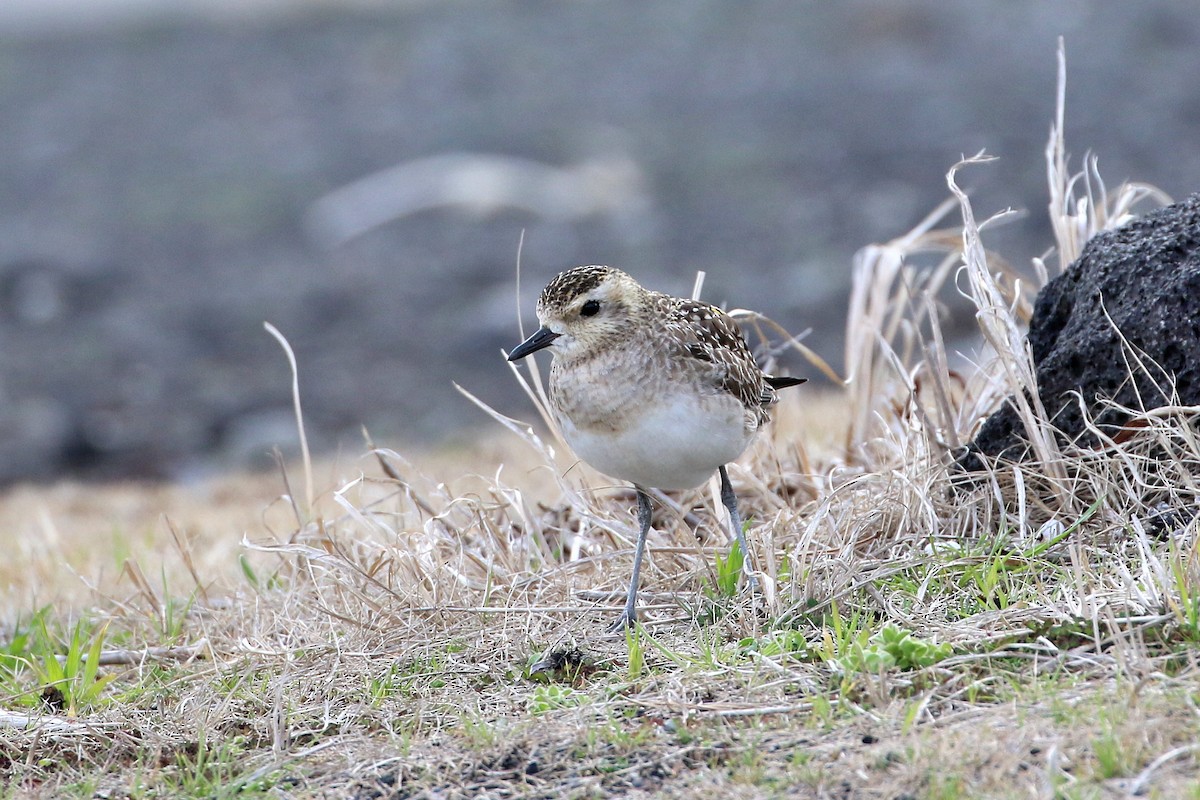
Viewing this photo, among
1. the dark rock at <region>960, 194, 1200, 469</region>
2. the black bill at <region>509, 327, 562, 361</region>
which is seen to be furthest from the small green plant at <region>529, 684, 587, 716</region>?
the dark rock at <region>960, 194, 1200, 469</region>

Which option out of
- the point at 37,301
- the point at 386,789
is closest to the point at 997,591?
the point at 386,789

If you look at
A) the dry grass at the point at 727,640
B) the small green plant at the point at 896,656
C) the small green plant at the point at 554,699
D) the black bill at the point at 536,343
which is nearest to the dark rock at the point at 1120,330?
the dry grass at the point at 727,640

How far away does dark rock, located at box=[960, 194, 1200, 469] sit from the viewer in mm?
4816

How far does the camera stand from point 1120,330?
16.2 feet

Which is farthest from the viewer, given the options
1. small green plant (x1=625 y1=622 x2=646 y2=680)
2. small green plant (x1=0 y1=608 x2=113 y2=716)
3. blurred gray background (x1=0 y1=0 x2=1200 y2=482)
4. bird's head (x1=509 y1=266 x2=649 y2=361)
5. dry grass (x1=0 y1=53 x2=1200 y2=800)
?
blurred gray background (x1=0 y1=0 x2=1200 y2=482)

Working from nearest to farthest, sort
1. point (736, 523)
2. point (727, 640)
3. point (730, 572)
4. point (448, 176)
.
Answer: point (727, 640) → point (730, 572) → point (736, 523) → point (448, 176)

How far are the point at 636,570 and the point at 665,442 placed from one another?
0.48 meters

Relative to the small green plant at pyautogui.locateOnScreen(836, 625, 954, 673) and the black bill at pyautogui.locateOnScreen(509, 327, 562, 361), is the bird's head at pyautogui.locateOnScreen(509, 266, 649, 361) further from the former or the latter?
the small green plant at pyautogui.locateOnScreen(836, 625, 954, 673)

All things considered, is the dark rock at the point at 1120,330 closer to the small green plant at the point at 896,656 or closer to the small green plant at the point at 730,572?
the small green plant at the point at 730,572

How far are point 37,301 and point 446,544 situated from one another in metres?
10.6

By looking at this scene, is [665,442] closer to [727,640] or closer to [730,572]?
[730,572]

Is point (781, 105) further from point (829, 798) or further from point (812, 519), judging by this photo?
point (829, 798)

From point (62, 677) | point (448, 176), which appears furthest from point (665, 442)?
point (448, 176)

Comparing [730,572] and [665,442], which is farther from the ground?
[665,442]
